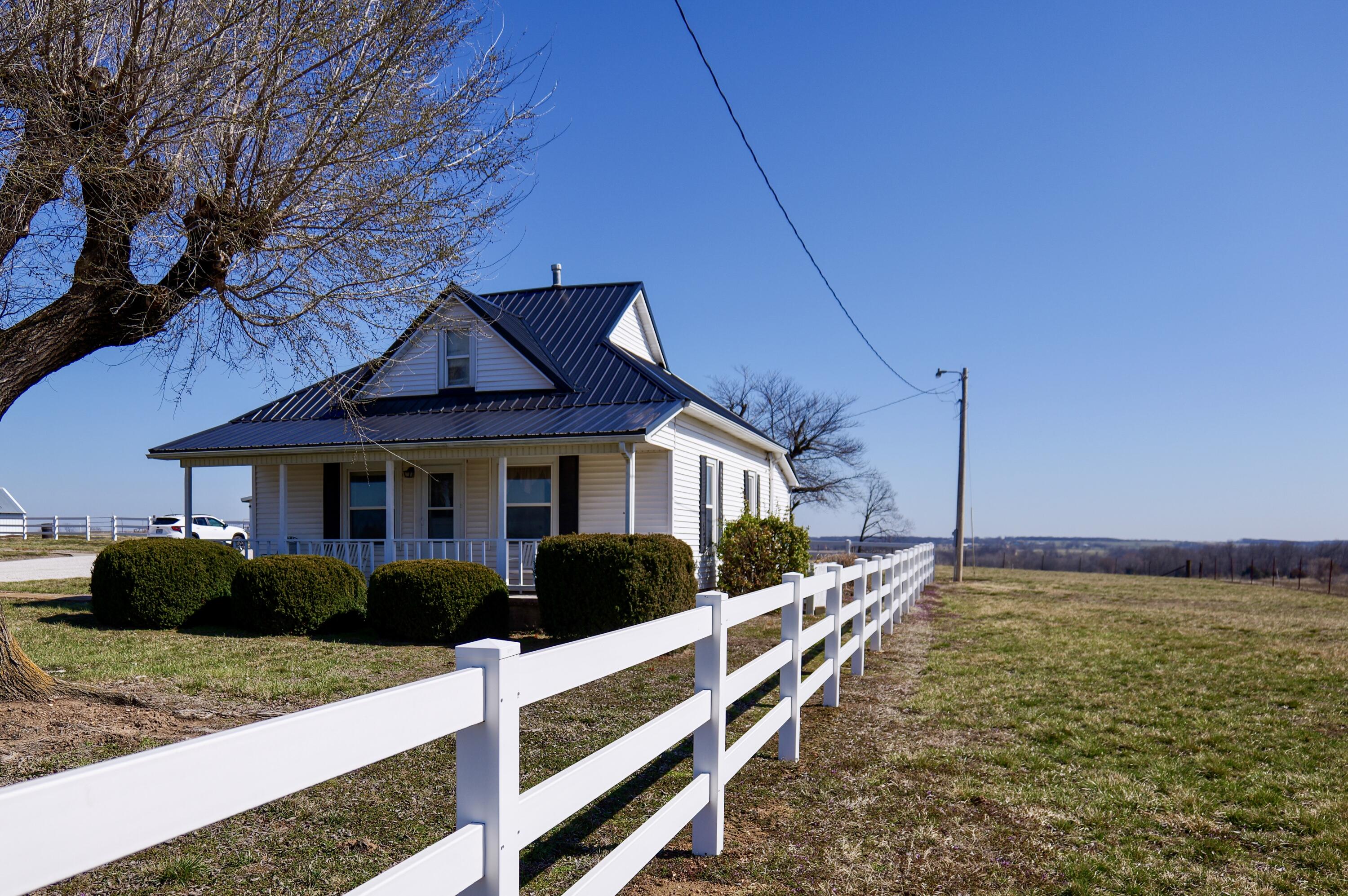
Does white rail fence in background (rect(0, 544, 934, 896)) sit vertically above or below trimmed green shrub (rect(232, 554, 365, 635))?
above

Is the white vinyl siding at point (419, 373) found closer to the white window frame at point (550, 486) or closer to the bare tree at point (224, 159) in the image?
the white window frame at point (550, 486)

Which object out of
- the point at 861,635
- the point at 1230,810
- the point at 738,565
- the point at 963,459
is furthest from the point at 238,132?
the point at 963,459

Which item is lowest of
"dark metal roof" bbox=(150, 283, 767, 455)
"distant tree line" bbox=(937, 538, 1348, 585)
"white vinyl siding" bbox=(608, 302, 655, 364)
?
"distant tree line" bbox=(937, 538, 1348, 585)

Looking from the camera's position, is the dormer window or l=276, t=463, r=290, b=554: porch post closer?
l=276, t=463, r=290, b=554: porch post

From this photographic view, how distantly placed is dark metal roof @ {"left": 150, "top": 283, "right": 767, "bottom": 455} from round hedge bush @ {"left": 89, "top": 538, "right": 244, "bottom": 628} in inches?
119

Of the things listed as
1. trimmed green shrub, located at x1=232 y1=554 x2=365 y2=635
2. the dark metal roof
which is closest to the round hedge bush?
trimmed green shrub, located at x1=232 y1=554 x2=365 y2=635

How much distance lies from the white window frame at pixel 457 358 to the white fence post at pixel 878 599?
9.36 metres

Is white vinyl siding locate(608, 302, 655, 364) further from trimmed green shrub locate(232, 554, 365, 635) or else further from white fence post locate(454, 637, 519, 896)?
white fence post locate(454, 637, 519, 896)

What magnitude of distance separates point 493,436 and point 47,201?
8326 millimetres

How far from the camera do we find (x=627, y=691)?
26.7 ft

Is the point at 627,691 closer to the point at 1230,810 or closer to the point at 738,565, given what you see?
the point at 1230,810

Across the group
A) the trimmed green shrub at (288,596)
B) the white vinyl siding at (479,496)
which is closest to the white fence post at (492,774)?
the trimmed green shrub at (288,596)

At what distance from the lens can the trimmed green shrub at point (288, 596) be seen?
1201 centimetres

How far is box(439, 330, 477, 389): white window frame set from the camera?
17453mm
